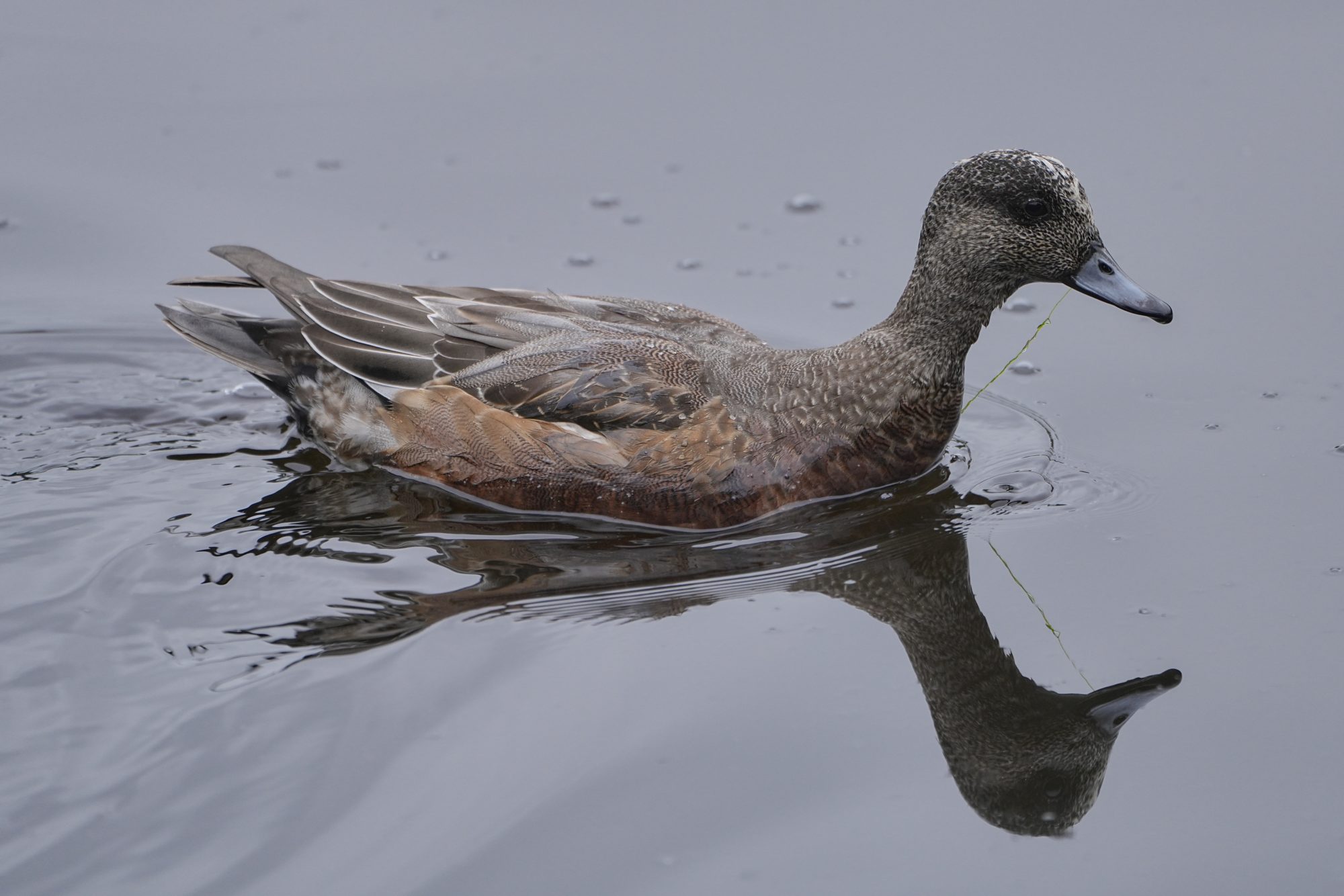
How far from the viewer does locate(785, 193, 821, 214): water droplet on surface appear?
9188 mm

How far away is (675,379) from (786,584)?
3.63 ft

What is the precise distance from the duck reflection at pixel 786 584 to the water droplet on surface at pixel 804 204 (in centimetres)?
252

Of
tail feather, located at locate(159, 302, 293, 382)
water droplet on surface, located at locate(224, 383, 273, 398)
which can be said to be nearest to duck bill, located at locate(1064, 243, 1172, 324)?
tail feather, located at locate(159, 302, 293, 382)

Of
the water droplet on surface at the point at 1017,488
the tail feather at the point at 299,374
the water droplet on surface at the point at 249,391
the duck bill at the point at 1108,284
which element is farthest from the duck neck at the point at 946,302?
the water droplet on surface at the point at 249,391

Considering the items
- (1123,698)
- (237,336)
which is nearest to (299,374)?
(237,336)

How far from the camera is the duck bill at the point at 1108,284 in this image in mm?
6676

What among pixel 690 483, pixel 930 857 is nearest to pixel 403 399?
pixel 690 483

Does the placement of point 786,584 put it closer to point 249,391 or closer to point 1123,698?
point 1123,698

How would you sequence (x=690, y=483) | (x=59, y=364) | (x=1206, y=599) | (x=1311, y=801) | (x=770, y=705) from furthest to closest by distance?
(x=59, y=364)
(x=690, y=483)
(x=1206, y=599)
(x=770, y=705)
(x=1311, y=801)

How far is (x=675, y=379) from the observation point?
268 inches

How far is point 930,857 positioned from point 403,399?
11.2 feet

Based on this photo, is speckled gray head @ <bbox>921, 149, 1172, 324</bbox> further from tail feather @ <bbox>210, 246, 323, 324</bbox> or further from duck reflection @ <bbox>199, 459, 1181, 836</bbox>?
tail feather @ <bbox>210, 246, 323, 324</bbox>

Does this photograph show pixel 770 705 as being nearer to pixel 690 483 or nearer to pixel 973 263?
pixel 690 483

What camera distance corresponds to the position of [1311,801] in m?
5.02
